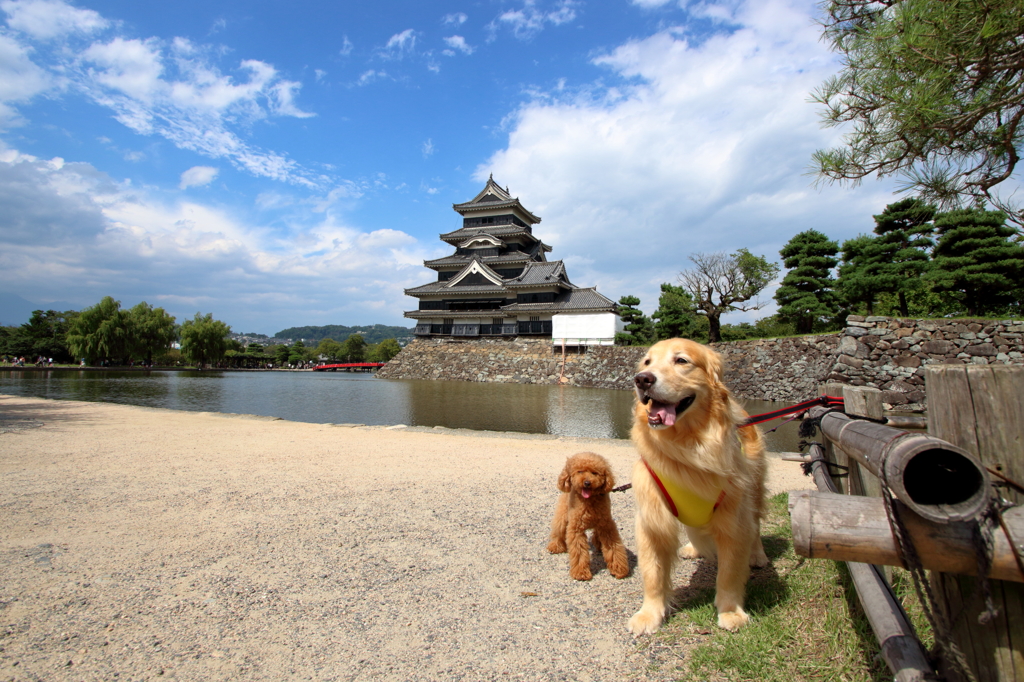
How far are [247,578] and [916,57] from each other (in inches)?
251

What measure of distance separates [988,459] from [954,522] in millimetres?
341

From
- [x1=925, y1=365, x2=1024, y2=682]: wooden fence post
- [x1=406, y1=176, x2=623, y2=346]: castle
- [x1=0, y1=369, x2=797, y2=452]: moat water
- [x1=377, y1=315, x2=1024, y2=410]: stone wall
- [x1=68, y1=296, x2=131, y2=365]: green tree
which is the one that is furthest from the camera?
[x1=68, y1=296, x2=131, y2=365]: green tree

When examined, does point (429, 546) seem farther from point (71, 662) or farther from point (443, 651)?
point (71, 662)

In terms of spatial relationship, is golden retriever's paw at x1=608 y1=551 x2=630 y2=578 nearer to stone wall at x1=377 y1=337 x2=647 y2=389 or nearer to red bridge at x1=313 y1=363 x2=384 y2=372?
stone wall at x1=377 y1=337 x2=647 y2=389

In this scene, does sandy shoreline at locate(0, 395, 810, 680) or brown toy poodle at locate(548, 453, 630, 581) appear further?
brown toy poodle at locate(548, 453, 630, 581)

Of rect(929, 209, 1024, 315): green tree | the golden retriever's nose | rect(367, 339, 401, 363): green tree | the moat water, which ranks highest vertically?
rect(929, 209, 1024, 315): green tree

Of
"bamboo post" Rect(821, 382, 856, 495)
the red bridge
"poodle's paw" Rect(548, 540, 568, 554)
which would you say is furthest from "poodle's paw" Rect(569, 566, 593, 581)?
the red bridge

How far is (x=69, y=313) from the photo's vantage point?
154ft

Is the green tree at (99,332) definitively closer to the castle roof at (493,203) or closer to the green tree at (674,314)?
the castle roof at (493,203)

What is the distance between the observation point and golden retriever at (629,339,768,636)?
2.10 m

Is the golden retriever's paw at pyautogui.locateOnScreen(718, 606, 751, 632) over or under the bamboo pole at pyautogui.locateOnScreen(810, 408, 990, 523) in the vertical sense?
under

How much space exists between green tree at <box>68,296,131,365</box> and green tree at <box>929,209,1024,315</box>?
48.5 meters

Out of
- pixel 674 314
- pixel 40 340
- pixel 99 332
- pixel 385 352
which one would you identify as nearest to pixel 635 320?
pixel 674 314

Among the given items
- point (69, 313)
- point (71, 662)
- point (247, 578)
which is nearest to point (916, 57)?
point (247, 578)
